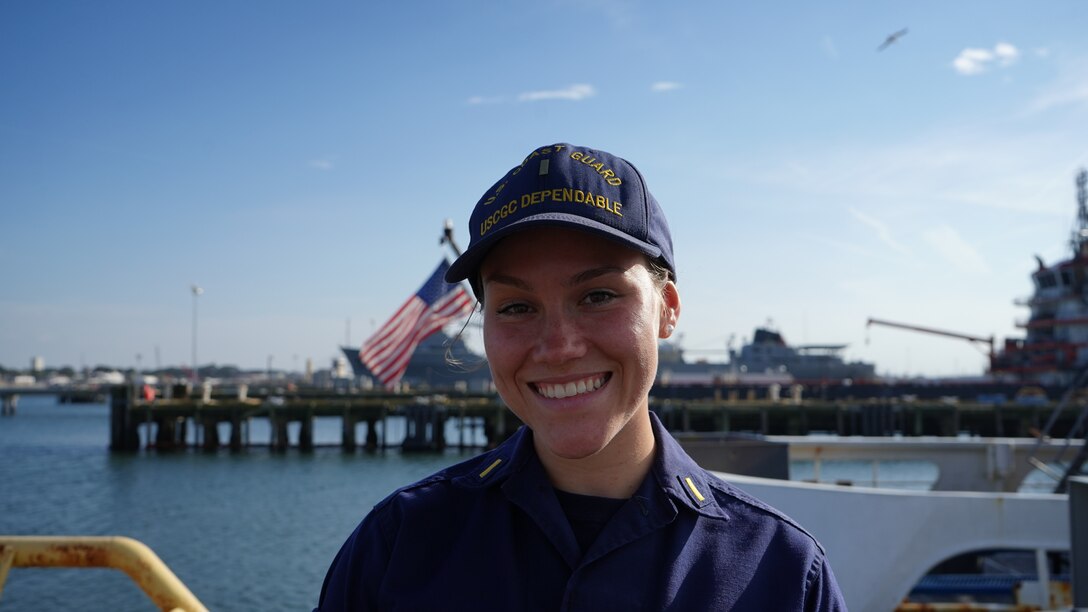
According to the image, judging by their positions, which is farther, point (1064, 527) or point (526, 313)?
point (1064, 527)

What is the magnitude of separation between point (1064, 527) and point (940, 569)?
291 cm

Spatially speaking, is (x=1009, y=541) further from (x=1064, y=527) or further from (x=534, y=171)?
(x=534, y=171)

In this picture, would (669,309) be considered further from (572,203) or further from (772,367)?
(772,367)

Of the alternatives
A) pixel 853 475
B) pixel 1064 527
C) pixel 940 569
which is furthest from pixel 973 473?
pixel 853 475

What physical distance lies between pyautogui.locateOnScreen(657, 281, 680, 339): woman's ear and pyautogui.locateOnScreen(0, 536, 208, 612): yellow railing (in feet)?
6.59

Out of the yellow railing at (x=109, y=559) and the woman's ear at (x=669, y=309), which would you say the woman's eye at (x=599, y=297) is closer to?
the woman's ear at (x=669, y=309)

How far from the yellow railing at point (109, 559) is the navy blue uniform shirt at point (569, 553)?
1.35m

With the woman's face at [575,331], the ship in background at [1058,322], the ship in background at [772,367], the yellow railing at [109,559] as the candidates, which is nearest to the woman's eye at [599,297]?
the woman's face at [575,331]

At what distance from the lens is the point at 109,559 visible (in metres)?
2.96

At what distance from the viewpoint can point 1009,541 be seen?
868 centimetres

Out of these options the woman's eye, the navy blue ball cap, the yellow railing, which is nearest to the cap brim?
the navy blue ball cap

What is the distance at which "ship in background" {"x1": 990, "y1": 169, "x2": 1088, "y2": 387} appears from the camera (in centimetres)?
5412

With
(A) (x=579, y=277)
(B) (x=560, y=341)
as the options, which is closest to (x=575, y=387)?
(B) (x=560, y=341)

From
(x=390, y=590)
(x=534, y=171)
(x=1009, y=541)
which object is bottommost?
(x=1009, y=541)
